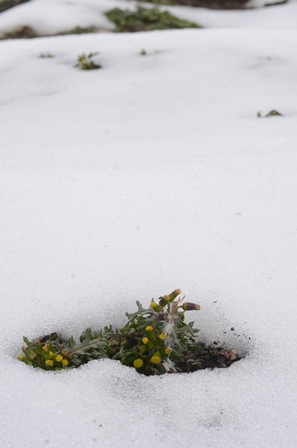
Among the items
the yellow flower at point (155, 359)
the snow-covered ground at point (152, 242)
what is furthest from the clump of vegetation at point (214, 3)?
the yellow flower at point (155, 359)

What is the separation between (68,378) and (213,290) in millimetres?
936


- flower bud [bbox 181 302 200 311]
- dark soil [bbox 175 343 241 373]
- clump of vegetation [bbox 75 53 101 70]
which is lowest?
dark soil [bbox 175 343 241 373]

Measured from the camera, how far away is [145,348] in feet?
7.60

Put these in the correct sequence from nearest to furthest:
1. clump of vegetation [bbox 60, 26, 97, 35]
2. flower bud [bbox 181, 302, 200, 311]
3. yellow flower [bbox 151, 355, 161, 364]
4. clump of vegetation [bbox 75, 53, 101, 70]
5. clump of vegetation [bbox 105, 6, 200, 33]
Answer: yellow flower [bbox 151, 355, 161, 364] → flower bud [bbox 181, 302, 200, 311] → clump of vegetation [bbox 75, 53, 101, 70] → clump of vegetation [bbox 60, 26, 97, 35] → clump of vegetation [bbox 105, 6, 200, 33]

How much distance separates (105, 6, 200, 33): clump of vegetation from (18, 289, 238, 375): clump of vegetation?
7.75 meters

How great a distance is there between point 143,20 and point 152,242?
7636 mm

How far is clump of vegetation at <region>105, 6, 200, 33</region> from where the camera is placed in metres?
9.12

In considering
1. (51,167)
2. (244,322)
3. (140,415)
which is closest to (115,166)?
→ (51,167)

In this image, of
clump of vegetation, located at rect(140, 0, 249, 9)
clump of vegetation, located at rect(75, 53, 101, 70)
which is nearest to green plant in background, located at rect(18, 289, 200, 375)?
clump of vegetation, located at rect(75, 53, 101, 70)

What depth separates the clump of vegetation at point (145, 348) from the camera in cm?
231

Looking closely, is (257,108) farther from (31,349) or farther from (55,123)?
(31,349)

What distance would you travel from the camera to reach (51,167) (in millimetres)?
3850

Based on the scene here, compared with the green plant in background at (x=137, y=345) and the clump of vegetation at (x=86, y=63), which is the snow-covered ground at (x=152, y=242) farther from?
the clump of vegetation at (x=86, y=63)

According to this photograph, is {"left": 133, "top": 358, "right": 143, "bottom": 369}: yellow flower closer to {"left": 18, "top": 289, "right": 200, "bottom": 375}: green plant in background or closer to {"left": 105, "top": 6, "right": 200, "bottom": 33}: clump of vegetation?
{"left": 18, "top": 289, "right": 200, "bottom": 375}: green plant in background
